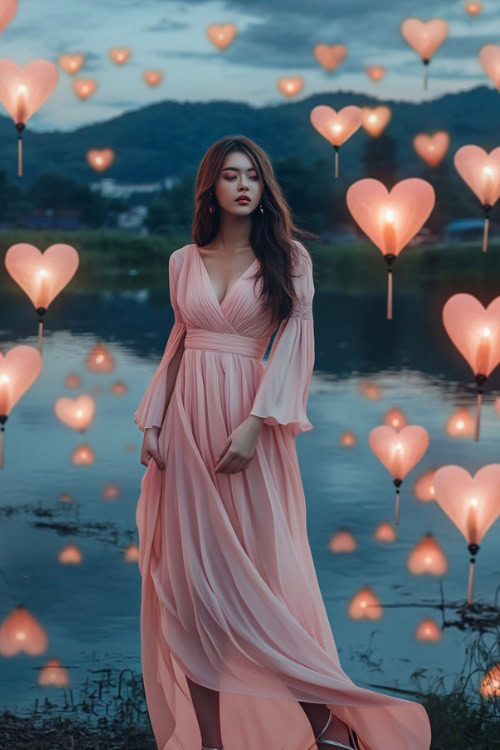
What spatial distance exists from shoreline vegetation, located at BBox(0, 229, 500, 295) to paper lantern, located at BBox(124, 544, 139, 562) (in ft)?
84.8

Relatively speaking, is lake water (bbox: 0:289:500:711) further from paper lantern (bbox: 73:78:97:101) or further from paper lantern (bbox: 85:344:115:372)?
paper lantern (bbox: 73:78:97:101)

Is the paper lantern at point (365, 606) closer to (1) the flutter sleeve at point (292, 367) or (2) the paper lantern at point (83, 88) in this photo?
(1) the flutter sleeve at point (292, 367)

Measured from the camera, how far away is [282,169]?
39750 mm

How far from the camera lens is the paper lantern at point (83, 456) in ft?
29.6


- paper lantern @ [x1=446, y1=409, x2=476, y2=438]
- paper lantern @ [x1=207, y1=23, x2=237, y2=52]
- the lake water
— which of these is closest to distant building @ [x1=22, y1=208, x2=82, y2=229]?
the lake water

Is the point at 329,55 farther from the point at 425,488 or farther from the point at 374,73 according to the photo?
the point at 425,488

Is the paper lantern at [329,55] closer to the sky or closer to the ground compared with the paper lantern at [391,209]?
closer to the sky

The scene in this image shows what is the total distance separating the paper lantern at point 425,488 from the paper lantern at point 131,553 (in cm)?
216

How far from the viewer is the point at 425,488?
8.29m

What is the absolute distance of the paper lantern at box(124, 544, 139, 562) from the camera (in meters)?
6.37

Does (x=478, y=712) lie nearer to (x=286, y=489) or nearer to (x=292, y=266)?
(x=286, y=489)

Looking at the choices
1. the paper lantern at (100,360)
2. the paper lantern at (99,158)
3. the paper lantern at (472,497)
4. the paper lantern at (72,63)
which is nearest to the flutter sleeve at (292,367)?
the paper lantern at (472,497)

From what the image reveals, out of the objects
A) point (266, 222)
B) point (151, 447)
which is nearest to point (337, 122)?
point (266, 222)

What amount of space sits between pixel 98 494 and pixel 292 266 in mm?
4780
